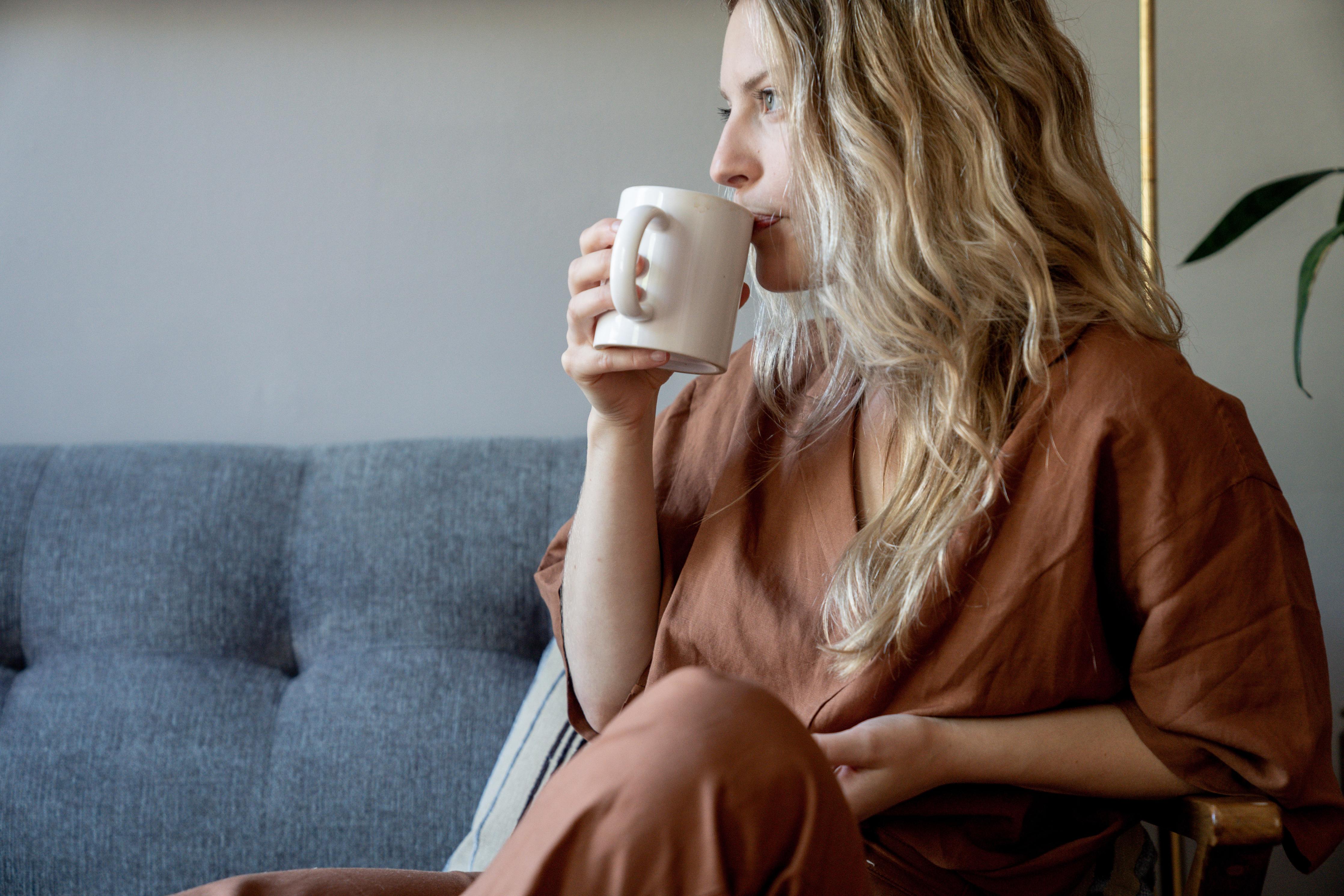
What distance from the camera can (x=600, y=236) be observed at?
75cm

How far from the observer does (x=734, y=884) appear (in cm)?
49

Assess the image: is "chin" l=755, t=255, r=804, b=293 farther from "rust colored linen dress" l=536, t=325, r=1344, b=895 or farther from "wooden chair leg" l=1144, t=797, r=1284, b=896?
"wooden chair leg" l=1144, t=797, r=1284, b=896

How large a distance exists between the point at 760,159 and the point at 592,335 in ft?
0.72

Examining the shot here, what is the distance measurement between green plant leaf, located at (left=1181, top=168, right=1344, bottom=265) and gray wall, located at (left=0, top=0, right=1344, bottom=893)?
0.75 feet

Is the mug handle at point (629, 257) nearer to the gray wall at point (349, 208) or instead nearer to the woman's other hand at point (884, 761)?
the woman's other hand at point (884, 761)

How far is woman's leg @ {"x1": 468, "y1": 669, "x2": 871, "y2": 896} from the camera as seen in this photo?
18.8 inches

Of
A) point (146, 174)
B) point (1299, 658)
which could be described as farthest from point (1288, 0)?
point (146, 174)

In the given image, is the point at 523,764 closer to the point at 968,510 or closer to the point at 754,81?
the point at 968,510

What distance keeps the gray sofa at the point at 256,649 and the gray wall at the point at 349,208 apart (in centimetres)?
18

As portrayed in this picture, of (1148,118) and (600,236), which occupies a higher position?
(1148,118)

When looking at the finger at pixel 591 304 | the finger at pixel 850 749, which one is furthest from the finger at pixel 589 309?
the finger at pixel 850 749

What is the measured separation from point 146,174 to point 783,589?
1198mm

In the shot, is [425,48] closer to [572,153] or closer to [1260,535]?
[572,153]

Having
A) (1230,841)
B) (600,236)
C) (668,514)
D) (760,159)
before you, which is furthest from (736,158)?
(1230,841)
